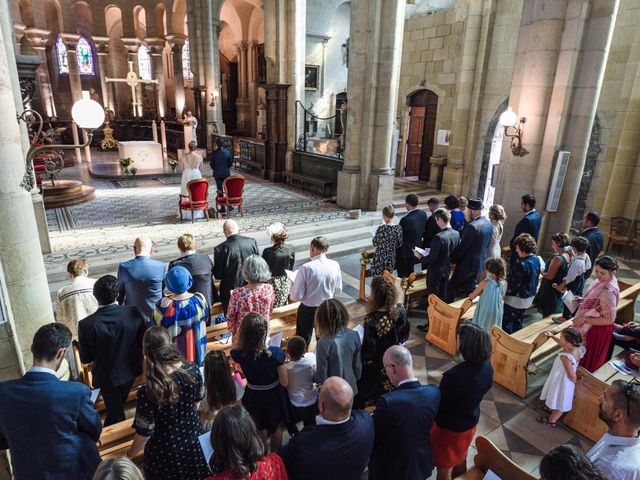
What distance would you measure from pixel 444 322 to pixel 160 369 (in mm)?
3721

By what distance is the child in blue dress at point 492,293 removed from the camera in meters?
4.47

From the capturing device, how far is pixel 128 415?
3.95m

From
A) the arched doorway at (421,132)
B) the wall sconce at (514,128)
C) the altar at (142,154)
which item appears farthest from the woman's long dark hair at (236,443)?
the arched doorway at (421,132)

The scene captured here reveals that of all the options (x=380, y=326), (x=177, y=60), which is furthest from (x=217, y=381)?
(x=177, y=60)

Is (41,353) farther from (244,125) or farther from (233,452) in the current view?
(244,125)

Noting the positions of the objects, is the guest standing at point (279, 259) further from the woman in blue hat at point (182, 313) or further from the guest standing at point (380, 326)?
the guest standing at point (380, 326)

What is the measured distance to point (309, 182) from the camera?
1223cm

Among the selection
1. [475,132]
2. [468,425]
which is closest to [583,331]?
[468,425]

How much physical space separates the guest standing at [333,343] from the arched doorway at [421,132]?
12909 millimetres

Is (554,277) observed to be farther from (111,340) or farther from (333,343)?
(111,340)

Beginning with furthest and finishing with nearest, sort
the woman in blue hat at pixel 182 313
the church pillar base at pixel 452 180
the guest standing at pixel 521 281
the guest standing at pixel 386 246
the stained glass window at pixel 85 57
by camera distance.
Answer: the stained glass window at pixel 85 57, the church pillar base at pixel 452 180, the guest standing at pixel 386 246, the guest standing at pixel 521 281, the woman in blue hat at pixel 182 313

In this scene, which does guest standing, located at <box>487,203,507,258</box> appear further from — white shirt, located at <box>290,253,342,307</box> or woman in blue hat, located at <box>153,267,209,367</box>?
woman in blue hat, located at <box>153,267,209,367</box>

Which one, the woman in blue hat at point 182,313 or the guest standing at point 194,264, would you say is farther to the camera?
the guest standing at point 194,264

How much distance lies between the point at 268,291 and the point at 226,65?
25474 mm
